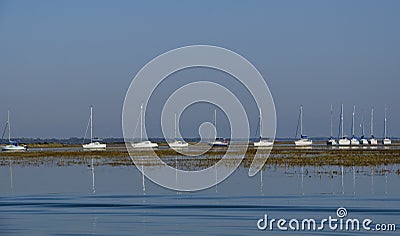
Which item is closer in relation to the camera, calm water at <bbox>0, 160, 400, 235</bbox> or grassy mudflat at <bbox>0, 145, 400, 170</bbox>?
calm water at <bbox>0, 160, 400, 235</bbox>

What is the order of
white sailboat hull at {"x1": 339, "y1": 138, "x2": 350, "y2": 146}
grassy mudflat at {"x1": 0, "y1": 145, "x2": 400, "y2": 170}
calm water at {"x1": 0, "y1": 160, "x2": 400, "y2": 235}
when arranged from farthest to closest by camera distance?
1. white sailboat hull at {"x1": 339, "y1": 138, "x2": 350, "y2": 146}
2. grassy mudflat at {"x1": 0, "y1": 145, "x2": 400, "y2": 170}
3. calm water at {"x1": 0, "y1": 160, "x2": 400, "y2": 235}

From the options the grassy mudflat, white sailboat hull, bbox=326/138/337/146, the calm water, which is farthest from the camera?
white sailboat hull, bbox=326/138/337/146

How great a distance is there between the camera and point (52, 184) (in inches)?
1635

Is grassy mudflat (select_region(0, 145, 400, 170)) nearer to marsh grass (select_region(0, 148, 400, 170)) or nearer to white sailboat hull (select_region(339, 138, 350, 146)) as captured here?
marsh grass (select_region(0, 148, 400, 170))

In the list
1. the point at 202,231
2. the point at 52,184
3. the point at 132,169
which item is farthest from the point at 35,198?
the point at 132,169

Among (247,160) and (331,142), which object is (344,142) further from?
(247,160)

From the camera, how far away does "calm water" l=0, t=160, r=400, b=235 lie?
80.2 feet

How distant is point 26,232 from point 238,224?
6.56 m

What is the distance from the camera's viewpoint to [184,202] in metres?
31.8

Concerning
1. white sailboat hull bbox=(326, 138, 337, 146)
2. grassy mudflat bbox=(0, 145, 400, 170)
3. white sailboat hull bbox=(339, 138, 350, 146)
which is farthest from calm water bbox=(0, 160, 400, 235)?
white sailboat hull bbox=(326, 138, 337, 146)

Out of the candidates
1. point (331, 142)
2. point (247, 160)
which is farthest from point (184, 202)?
point (331, 142)

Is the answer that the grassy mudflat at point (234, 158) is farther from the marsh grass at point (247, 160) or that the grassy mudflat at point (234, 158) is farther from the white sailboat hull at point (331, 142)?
the white sailboat hull at point (331, 142)

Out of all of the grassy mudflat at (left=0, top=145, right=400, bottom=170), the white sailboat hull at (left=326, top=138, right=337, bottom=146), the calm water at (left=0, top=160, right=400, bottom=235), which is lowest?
the white sailboat hull at (left=326, top=138, right=337, bottom=146)

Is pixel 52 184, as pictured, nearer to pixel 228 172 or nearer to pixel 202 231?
pixel 228 172
